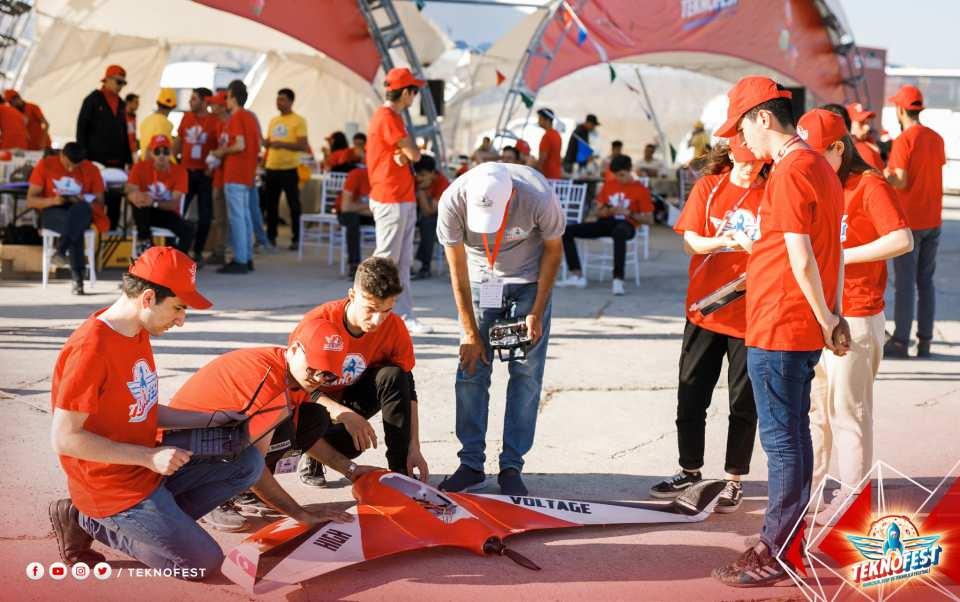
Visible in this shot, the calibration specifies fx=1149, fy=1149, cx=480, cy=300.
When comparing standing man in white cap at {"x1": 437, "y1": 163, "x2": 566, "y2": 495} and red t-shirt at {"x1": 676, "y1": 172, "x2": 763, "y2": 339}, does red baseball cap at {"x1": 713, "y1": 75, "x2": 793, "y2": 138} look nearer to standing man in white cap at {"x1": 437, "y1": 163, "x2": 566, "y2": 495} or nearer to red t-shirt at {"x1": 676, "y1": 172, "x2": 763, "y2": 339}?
red t-shirt at {"x1": 676, "y1": 172, "x2": 763, "y2": 339}

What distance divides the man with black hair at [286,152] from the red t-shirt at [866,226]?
10092mm

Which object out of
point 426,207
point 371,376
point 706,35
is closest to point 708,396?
point 371,376

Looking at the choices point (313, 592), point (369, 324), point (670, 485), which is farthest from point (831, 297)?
point (313, 592)

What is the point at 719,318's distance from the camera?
487 centimetres

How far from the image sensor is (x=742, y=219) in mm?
4844

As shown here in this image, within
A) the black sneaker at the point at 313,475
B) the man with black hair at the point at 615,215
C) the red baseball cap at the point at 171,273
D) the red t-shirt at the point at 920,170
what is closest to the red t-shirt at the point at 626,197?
the man with black hair at the point at 615,215

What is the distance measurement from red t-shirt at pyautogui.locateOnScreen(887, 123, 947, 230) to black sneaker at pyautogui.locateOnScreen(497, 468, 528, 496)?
434 centimetres

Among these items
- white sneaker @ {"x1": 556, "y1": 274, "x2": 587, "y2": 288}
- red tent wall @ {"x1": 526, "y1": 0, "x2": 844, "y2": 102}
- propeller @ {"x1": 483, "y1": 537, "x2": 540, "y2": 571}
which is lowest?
propeller @ {"x1": 483, "y1": 537, "x2": 540, "y2": 571}

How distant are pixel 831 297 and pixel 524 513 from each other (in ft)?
4.87

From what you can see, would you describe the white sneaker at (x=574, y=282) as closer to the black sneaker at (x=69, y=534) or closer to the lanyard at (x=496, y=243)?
the lanyard at (x=496, y=243)

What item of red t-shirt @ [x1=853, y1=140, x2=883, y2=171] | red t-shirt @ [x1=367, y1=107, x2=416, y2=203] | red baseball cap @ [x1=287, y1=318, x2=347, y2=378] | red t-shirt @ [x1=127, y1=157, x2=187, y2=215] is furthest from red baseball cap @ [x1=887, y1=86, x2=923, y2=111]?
Result: red t-shirt @ [x1=127, y1=157, x2=187, y2=215]

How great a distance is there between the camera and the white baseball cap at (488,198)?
4699 millimetres

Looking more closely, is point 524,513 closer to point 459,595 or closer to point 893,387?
point 459,595

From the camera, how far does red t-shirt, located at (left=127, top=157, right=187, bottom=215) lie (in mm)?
10984
